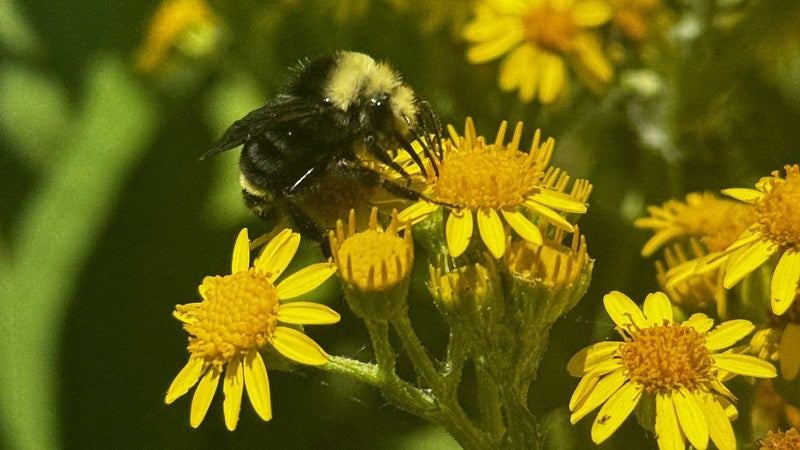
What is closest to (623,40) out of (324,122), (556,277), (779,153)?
(779,153)

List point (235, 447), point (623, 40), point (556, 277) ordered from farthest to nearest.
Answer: point (623, 40), point (235, 447), point (556, 277)

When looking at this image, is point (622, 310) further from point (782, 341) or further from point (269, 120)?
point (269, 120)

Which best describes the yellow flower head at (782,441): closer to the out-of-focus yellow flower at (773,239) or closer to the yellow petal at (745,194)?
the out-of-focus yellow flower at (773,239)

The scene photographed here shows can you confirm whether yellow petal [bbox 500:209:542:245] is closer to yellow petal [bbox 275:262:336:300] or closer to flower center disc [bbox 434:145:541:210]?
flower center disc [bbox 434:145:541:210]

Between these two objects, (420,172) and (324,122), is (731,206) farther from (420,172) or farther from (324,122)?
(324,122)

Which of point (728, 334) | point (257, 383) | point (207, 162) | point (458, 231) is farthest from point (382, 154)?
point (207, 162)
